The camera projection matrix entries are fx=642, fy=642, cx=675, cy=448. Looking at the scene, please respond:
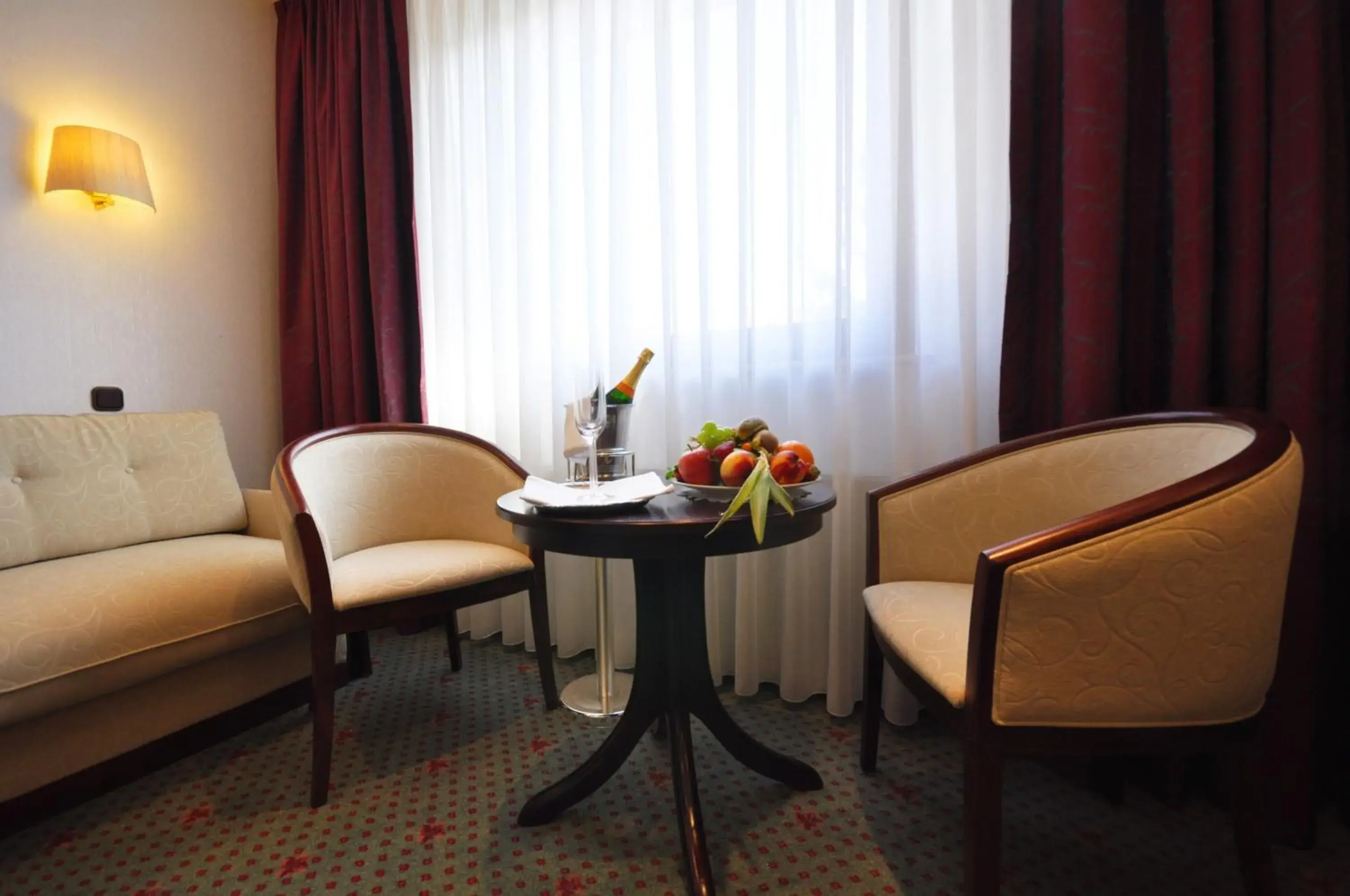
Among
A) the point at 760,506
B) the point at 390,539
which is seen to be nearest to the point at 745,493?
the point at 760,506

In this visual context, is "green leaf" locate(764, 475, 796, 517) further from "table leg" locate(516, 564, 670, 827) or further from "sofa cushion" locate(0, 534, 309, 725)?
"sofa cushion" locate(0, 534, 309, 725)

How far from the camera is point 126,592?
147 centimetres

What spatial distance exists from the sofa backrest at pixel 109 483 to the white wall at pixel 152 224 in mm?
457

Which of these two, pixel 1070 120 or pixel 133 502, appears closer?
pixel 1070 120

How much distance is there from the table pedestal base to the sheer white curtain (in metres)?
0.48

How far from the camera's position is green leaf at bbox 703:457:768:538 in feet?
3.52

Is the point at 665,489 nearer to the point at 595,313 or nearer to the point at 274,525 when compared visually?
the point at 595,313

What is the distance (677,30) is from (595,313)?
91 centimetres

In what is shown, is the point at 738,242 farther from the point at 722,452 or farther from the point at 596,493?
the point at 596,493

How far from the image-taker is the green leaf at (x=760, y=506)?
1066mm

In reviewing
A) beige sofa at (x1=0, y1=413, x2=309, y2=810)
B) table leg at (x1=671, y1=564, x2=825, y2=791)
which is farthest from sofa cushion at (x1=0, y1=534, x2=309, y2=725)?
table leg at (x1=671, y1=564, x2=825, y2=791)

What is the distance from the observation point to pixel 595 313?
215cm

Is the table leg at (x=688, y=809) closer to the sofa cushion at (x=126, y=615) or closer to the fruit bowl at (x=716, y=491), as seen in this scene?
the fruit bowl at (x=716, y=491)

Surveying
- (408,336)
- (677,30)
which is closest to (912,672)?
(677,30)
